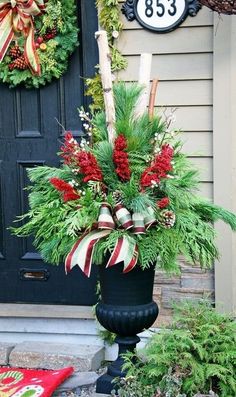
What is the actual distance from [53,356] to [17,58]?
1.73 m

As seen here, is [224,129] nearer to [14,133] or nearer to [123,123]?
[123,123]

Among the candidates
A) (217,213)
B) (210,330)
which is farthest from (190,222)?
(210,330)

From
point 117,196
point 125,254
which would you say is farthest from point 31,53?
point 125,254

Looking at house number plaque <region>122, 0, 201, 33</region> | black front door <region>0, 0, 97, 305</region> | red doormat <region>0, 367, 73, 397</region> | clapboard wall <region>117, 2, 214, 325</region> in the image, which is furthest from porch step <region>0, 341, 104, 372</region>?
house number plaque <region>122, 0, 201, 33</region>

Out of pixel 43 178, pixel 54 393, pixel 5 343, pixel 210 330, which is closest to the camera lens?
pixel 210 330

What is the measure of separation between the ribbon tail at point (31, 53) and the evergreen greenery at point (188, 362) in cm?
168

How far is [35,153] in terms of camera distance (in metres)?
4.54

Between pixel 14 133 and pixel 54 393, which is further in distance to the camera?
pixel 14 133

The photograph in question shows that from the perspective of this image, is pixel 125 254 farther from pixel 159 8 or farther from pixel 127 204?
pixel 159 8

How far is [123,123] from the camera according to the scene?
3434 mm

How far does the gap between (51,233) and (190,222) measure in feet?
2.13

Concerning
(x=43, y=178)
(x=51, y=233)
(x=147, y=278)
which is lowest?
(x=147, y=278)

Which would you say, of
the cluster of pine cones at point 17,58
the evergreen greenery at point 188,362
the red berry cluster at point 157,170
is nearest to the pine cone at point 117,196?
the red berry cluster at point 157,170

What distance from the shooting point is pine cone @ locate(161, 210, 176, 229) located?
11.1 feet
